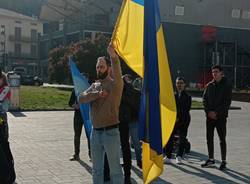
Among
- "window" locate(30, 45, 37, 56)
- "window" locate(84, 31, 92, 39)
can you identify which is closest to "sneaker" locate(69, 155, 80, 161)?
"window" locate(84, 31, 92, 39)

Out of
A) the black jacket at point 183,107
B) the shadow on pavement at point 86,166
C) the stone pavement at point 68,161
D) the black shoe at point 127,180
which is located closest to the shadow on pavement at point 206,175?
the stone pavement at point 68,161

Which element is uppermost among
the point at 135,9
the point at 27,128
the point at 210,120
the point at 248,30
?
the point at 248,30

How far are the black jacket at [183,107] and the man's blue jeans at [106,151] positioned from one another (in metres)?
3.85

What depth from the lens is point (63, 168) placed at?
9156 mm

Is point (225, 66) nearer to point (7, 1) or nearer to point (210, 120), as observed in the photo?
point (210, 120)

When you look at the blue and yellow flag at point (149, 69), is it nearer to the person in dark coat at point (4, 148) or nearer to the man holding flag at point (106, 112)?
the man holding flag at point (106, 112)

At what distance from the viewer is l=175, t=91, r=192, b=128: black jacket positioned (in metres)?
10.1

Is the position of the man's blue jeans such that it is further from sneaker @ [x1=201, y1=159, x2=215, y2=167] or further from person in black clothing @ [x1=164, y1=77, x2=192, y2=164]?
person in black clothing @ [x1=164, y1=77, x2=192, y2=164]

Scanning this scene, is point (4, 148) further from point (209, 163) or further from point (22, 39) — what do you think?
point (22, 39)

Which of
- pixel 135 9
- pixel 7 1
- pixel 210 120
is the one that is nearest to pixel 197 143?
pixel 210 120

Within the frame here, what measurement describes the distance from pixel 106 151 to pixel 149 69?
1.19 m

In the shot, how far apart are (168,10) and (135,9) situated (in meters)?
50.0

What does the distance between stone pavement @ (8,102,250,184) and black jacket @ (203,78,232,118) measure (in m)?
1.12

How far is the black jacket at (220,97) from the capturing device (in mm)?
9289
